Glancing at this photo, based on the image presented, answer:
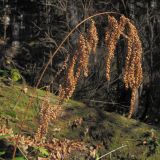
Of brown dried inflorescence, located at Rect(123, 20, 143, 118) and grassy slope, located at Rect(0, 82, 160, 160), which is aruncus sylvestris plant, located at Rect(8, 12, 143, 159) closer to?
brown dried inflorescence, located at Rect(123, 20, 143, 118)

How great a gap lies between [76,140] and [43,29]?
8144 mm

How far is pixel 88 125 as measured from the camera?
18.0 feet

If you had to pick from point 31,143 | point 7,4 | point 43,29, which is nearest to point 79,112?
point 31,143

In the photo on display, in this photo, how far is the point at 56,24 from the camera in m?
13.8

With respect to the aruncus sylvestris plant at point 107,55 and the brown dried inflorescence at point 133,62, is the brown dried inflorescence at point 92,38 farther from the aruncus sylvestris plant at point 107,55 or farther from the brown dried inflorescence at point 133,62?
the brown dried inflorescence at point 133,62

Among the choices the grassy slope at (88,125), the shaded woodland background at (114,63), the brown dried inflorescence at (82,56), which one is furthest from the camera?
the shaded woodland background at (114,63)

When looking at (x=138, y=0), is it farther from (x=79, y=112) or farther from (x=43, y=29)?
(x=79, y=112)

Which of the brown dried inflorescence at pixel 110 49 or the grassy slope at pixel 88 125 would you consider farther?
the grassy slope at pixel 88 125

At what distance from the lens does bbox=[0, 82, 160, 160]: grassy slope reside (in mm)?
5254

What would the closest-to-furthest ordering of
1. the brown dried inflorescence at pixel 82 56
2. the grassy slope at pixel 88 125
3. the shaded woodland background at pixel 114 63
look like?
the brown dried inflorescence at pixel 82 56 < the grassy slope at pixel 88 125 < the shaded woodland background at pixel 114 63

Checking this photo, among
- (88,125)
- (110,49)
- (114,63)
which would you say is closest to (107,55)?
(110,49)

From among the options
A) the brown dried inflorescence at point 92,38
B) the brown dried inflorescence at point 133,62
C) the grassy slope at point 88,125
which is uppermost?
the brown dried inflorescence at point 92,38

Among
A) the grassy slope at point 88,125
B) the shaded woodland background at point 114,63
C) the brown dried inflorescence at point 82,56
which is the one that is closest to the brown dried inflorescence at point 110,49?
the brown dried inflorescence at point 82,56

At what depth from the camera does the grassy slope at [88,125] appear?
17.2 feet
